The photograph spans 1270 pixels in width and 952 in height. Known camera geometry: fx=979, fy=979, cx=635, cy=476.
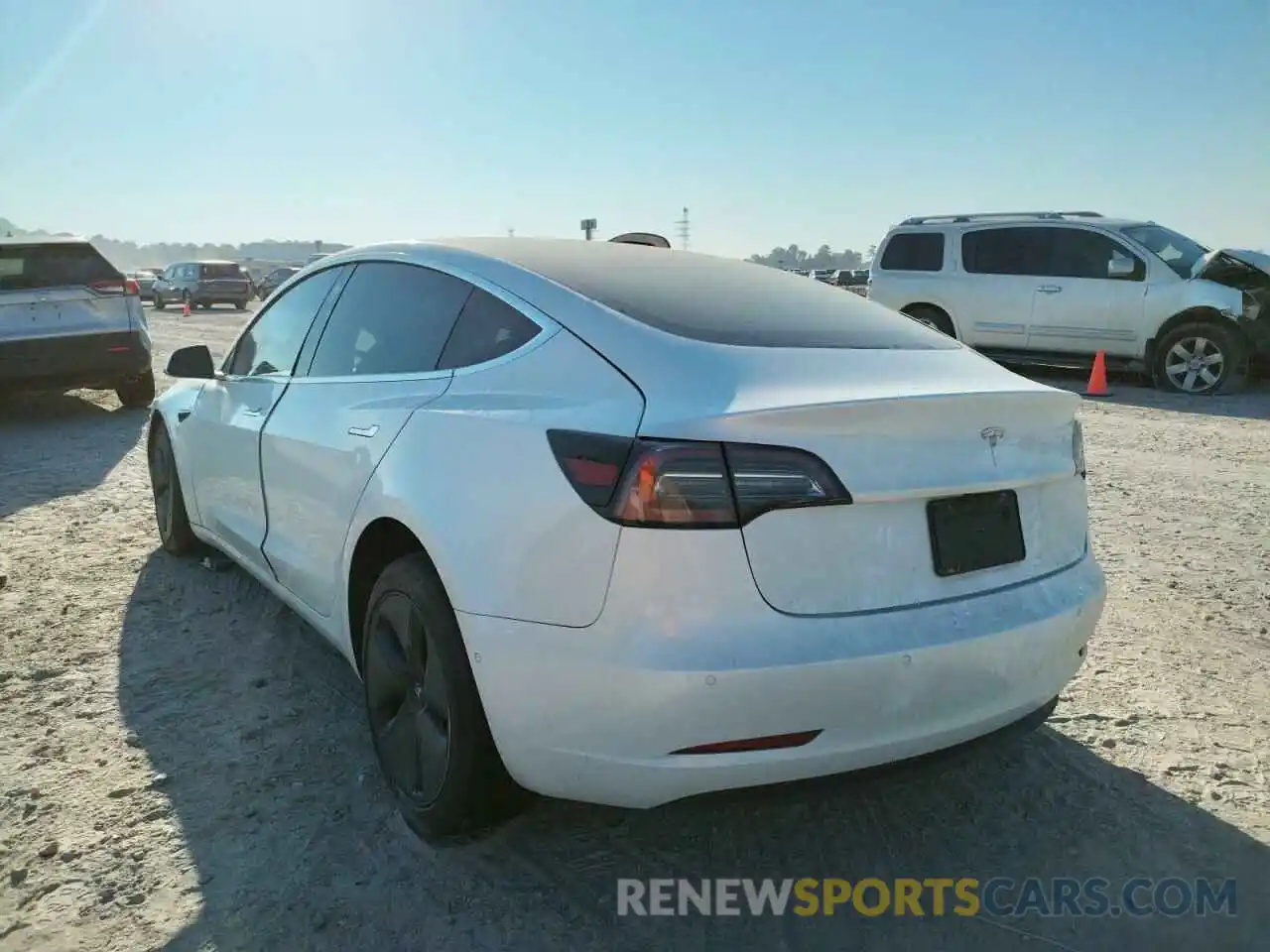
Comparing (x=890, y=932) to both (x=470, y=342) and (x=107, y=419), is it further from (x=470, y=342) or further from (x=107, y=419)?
(x=107, y=419)

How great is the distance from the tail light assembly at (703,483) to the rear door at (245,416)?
79.6 inches

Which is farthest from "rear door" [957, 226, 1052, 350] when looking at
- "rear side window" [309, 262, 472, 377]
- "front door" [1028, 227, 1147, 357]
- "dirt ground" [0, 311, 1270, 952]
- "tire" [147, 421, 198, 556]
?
"rear side window" [309, 262, 472, 377]

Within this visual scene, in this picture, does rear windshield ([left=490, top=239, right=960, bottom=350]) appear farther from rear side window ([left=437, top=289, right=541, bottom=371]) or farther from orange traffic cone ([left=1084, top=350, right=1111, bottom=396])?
orange traffic cone ([left=1084, top=350, right=1111, bottom=396])

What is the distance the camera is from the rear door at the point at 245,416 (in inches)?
146

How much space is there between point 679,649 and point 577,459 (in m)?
0.47

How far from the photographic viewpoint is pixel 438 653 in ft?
7.93

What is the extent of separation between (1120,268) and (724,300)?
10494mm

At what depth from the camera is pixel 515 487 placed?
7.35ft

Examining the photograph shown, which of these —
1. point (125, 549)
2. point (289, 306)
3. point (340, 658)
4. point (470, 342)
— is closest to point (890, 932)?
point (470, 342)

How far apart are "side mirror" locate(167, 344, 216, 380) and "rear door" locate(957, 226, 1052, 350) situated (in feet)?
33.9

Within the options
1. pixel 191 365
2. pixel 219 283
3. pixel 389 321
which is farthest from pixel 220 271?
pixel 389 321

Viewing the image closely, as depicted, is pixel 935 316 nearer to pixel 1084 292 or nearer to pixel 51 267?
pixel 1084 292

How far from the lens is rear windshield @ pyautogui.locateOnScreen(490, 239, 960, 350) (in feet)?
8.23

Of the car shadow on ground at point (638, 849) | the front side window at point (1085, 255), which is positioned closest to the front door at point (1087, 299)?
the front side window at point (1085, 255)
